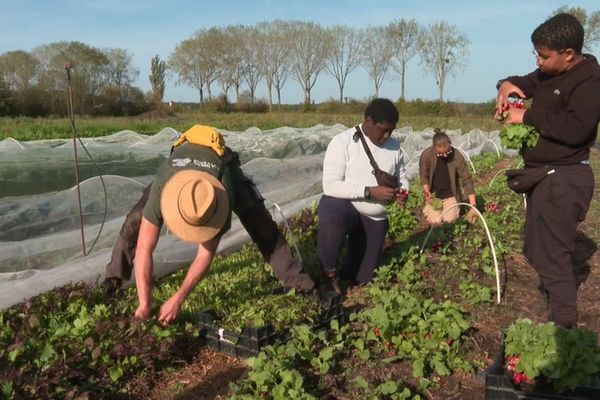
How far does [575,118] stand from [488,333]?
56.2 inches

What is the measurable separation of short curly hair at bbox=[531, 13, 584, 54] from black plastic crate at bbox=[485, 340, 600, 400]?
1671 mm

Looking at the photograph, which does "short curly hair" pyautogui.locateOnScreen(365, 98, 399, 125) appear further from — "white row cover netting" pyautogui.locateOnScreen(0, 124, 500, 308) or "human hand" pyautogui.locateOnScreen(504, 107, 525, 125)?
"white row cover netting" pyautogui.locateOnScreen(0, 124, 500, 308)

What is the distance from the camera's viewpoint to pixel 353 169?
13.6 feet

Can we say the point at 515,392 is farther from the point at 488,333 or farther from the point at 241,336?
the point at 241,336

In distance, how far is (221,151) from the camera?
10.4 feet

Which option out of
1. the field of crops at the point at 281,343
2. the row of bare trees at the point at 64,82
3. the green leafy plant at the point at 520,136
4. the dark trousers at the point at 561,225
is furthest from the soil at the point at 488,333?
the row of bare trees at the point at 64,82

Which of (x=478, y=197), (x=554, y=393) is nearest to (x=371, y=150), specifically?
(x=554, y=393)

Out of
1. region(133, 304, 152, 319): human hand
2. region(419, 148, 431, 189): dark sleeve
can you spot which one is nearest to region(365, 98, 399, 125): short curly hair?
region(133, 304, 152, 319): human hand

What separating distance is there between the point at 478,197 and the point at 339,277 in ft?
11.5

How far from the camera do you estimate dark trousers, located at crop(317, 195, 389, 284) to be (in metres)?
4.13

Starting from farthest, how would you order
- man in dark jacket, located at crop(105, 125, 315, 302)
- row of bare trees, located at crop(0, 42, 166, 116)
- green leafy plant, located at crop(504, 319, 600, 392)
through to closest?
row of bare trees, located at crop(0, 42, 166, 116), man in dark jacket, located at crop(105, 125, 315, 302), green leafy plant, located at crop(504, 319, 600, 392)

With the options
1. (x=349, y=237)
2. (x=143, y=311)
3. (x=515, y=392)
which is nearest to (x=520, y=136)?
(x=515, y=392)

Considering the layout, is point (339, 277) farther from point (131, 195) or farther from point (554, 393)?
point (131, 195)

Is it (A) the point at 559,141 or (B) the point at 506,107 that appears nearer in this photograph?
(A) the point at 559,141
